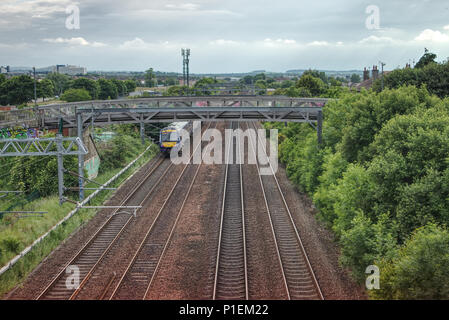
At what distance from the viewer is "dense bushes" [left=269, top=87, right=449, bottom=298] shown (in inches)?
461

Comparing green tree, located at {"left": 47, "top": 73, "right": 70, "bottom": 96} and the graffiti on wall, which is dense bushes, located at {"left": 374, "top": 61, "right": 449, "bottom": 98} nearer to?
the graffiti on wall

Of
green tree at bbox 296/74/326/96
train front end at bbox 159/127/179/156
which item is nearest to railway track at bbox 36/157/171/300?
train front end at bbox 159/127/179/156

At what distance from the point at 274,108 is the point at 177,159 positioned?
12.8 meters

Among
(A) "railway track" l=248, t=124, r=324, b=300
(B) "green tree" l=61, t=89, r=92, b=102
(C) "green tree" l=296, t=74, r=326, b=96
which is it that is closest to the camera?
(A) "railway track" l=248, t=124, r=324, b=300

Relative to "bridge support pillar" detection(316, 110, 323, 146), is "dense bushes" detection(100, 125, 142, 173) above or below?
below

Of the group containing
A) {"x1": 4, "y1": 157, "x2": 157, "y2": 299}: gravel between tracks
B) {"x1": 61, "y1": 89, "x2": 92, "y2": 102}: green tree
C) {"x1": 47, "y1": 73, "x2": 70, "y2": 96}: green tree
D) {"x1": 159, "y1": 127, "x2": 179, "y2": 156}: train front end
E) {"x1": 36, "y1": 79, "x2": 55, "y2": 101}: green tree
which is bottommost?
{"x1": 4, "y1": 157, "x2": 157, "y2": 299}: gravel between tracks

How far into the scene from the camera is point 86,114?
91.0 ft

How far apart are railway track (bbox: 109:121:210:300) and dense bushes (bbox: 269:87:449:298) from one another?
651 centimetres

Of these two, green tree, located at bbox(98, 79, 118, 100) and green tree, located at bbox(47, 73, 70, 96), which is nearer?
green tree, located at bbox(98, 79, 118, 100)

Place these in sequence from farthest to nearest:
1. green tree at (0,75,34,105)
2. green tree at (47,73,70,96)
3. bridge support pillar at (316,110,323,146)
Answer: green tree at (47,73,70,96), green tree at (0,75,34,105), bridge support pillar at (316,110,323,146)

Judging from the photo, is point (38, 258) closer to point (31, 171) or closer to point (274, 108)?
point (31, 171)

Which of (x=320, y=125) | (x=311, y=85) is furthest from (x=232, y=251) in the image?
(x=311, y=85)

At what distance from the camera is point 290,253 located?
695 inches

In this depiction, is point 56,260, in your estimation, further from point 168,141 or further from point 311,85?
point 311,85
